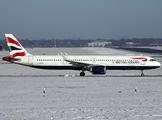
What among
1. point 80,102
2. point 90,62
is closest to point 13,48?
Answer: point 90,62

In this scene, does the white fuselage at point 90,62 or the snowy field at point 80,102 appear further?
the white fuselage at point 90,62

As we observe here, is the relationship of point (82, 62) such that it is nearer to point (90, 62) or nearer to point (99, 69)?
point (90, 62)

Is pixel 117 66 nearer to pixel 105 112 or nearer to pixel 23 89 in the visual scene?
pixel 23 89

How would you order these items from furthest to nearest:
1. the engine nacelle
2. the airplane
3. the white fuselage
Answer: the white fuselage → the airplane → the engine nacelle

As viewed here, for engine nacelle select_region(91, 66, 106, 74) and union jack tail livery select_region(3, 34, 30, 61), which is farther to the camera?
union jack tail livery select_region(3, 34, 30, 61)

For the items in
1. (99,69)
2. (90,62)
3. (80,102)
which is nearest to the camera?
(80,102)

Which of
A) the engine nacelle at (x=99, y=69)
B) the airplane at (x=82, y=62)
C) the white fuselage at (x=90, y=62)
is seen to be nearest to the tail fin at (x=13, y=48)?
the airplane at (x=82, y=62)

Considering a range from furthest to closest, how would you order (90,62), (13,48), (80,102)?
(13,48) → (90,62) → (80,102)

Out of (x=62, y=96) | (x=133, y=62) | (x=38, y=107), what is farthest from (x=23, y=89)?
(x=133, y=62)

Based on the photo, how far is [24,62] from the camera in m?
42.5

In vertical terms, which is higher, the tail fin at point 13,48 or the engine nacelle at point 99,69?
the tail fin at point 13,48

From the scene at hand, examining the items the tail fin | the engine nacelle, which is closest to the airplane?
the tail fin

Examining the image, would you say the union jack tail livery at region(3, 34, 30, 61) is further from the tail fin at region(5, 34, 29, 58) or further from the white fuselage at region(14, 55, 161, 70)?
the white fuselage at region(14, 55, 161, 70)

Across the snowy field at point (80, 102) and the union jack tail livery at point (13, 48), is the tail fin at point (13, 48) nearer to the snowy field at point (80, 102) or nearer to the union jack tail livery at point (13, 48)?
the union jack tail livery at point (13, 48)
